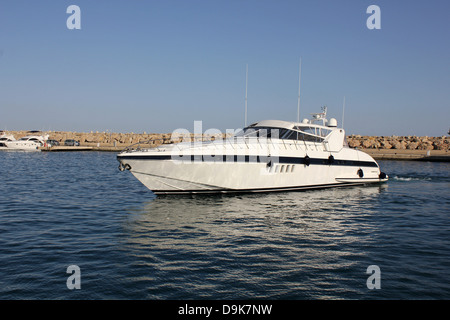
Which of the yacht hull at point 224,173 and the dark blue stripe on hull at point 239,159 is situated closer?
the dark blue stripe on hull at point 239,159

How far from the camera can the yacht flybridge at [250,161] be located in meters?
15.3

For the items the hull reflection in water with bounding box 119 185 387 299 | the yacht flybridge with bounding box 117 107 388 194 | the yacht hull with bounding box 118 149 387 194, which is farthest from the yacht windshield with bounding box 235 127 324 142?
the hull reflection in water with bounding box 119 185 387 299

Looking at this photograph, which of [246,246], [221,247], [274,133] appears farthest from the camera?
[274,133]

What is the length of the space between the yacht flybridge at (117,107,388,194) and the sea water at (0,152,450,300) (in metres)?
0.79

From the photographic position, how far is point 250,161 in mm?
16234

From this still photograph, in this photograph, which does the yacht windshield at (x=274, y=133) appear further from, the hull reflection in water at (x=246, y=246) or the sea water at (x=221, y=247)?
the hull reflection in water at (x=246, y=246)

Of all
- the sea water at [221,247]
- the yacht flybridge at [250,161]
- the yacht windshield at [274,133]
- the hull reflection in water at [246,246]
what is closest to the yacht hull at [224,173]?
the yacht flybridge at [250,161]

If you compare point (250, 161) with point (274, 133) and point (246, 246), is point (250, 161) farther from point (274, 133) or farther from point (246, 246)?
point (246, 246)

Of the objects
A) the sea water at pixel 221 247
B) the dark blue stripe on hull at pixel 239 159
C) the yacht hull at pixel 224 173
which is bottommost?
the sea water at pixel 221 247

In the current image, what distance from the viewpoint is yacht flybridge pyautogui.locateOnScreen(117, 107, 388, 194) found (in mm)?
15336

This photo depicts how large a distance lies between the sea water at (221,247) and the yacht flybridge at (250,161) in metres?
0.79

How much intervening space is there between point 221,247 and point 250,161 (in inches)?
305

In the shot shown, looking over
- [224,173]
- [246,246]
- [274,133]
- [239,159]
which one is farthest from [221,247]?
[274,133]
